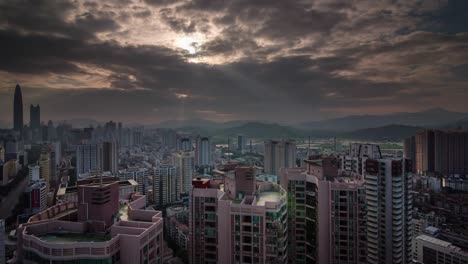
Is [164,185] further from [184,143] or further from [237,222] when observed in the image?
[184,143]

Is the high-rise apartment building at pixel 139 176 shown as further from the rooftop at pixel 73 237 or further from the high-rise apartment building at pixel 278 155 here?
the rooftop at pixel 73 237

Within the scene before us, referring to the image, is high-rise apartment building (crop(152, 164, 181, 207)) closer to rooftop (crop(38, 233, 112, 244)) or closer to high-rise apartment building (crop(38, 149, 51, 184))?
high-rise apartment building (crop(38, 149, 51, 184))

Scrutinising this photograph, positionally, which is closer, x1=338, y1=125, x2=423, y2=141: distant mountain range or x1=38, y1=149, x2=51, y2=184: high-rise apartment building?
x1=338, y1=125, x2=423, y2=141: distant mountain range

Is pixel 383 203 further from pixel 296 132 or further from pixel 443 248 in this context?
pixel 296 132

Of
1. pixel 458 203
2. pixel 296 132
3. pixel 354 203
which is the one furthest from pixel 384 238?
pixel 296 132

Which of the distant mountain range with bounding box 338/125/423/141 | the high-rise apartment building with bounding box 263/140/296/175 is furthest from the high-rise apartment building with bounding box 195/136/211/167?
the distant mountain range with bounding box 338/125/423/141
